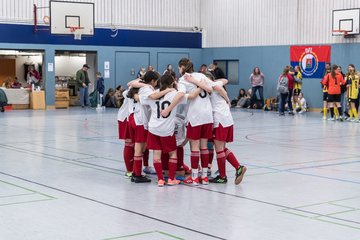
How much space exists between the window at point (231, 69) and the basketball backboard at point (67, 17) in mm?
8077

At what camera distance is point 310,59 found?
28125 millimetres

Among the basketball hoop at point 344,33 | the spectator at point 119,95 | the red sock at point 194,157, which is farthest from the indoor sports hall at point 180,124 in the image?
the spectator at point 119,95

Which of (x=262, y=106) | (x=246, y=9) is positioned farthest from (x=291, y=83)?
(x=246, y=9)

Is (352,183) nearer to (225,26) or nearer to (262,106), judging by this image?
(262,106)

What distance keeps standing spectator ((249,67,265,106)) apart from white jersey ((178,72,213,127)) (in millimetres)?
20250

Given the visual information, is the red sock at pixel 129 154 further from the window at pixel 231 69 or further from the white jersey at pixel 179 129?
Answer: the window at pixel 231 69

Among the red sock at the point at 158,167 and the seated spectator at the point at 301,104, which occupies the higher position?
the seated spectator at the point at 301,104

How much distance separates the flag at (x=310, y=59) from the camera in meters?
27.5

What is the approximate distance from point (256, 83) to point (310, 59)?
2.78 metres

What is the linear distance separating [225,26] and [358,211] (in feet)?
83.6

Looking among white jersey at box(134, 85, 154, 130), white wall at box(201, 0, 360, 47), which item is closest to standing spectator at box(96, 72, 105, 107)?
white wall at box(201, 0, 360, 47)

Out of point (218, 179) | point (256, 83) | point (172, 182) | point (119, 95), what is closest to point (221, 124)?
point (218, 179)

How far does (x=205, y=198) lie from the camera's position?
8.36 metres

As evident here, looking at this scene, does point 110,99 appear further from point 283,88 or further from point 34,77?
point 283,88
